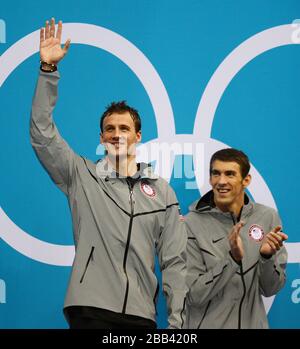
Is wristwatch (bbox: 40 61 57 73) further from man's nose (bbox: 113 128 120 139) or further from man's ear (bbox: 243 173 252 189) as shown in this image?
man's ear (bbox: 243 173 252 189)

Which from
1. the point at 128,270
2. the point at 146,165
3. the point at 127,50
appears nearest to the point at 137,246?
the point at 128,270

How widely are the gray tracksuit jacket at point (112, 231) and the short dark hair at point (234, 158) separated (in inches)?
22.6

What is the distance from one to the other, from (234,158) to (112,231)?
38.6 inches

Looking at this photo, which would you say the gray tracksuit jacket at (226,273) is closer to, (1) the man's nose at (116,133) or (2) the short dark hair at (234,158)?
(2) the short dark hair at (234,158)

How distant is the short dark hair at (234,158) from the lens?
3756 millimetres

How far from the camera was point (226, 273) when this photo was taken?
11.5 ft

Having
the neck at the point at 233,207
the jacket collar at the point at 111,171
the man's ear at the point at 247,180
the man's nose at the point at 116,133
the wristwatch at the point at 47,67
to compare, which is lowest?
the neck at the point at 233,207

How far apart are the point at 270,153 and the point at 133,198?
50.1 inches

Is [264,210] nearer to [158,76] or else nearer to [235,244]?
[235,244]

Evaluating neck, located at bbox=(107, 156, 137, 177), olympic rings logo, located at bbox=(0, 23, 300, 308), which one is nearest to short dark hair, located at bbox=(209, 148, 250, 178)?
olympic rings logo, located at bbox=(0, 23, 300, 308)

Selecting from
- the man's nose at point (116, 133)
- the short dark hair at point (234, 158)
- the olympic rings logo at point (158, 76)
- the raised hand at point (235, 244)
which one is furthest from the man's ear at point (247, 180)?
the man's nose at point (116, 133)

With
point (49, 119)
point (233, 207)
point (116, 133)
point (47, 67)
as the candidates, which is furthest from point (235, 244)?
point (47, 67)

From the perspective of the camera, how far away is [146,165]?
132 inches

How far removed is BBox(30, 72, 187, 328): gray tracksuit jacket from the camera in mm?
2988
